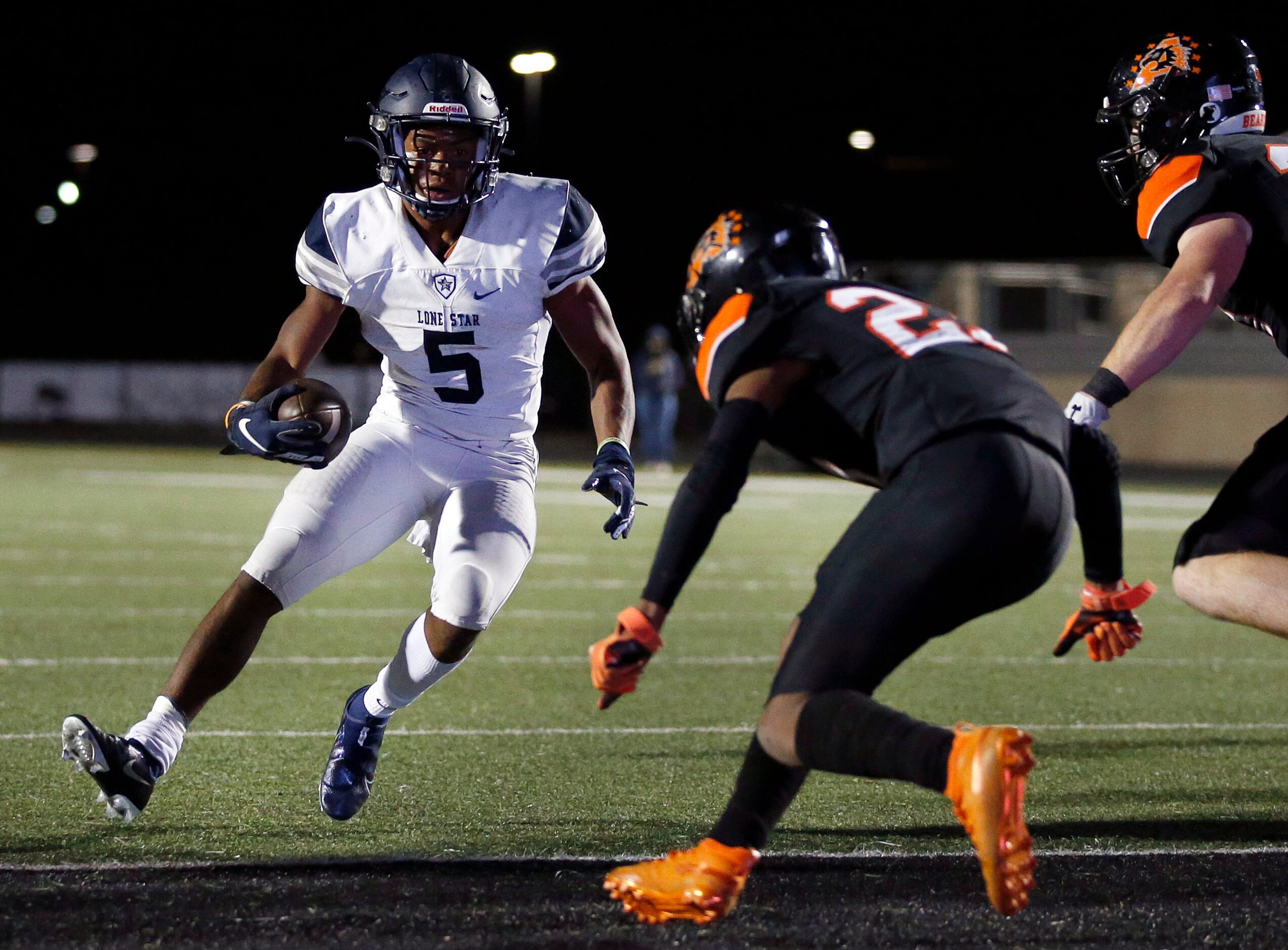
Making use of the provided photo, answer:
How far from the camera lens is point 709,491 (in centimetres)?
272

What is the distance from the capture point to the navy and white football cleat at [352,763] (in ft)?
12.3

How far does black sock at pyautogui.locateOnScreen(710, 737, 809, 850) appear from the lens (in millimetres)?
2844

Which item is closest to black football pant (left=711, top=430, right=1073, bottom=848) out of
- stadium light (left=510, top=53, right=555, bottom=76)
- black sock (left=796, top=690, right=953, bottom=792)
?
black sock (left=796, top=690, right=953, bottom=792)

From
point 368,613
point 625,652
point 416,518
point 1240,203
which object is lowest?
point 368,613

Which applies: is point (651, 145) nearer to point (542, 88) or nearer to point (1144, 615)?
point (542, 88)

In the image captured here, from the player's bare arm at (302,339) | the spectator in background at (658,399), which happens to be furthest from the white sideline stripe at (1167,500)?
the player's bare arm at (302,339)

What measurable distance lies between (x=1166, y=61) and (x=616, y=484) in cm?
168

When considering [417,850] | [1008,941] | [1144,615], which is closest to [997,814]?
[1008,941]

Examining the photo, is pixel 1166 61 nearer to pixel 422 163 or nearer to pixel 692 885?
pixel 422 163

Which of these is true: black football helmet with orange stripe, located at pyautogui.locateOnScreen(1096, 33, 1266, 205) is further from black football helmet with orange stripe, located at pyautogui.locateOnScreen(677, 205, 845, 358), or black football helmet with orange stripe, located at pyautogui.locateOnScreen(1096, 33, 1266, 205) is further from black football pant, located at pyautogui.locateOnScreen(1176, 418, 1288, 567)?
black football helmet with orange stripe, located at pyautogui.locateOnScreen(677, 205, 845, 358)

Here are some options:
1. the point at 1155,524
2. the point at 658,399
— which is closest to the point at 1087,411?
the point at 1155,524

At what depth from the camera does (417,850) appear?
3.46 metres

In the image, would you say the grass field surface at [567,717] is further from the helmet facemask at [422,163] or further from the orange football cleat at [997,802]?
the helmet facemask at [422,163]

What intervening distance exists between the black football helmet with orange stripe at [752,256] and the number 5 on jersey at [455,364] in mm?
991
